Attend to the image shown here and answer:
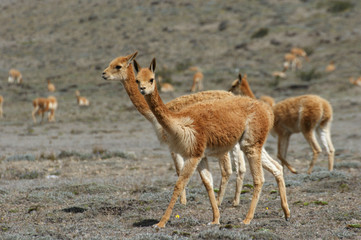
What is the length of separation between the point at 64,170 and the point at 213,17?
38230mm

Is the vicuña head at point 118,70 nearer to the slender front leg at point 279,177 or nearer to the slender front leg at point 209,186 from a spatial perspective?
the slender front leg at point 209,186

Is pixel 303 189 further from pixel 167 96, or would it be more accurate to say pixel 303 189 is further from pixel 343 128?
pixel 167 96

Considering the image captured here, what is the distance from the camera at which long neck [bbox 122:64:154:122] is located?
20.3ft

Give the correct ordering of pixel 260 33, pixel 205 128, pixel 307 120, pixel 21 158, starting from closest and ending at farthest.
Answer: pixel 205 128 < pixel 307 120 < pixel 21 158 < pixel 260 33

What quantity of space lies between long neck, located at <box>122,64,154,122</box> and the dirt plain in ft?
4.46

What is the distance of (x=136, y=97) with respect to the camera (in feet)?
20.9

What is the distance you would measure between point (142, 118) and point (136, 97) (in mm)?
17189

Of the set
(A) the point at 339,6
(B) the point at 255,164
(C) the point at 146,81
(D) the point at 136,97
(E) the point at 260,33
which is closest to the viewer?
(C) the point at 146,81

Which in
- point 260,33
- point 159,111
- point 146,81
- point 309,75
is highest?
point 146,81

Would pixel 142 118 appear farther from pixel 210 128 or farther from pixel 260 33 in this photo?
pixel 260 33

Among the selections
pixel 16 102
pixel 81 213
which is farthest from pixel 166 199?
pixel 16 102

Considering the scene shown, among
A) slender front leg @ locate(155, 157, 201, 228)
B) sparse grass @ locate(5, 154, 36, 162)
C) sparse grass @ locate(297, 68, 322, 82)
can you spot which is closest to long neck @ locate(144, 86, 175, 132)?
slender front leg @ locate(155, 157, 201, 228)

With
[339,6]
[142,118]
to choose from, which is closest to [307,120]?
[142,118]

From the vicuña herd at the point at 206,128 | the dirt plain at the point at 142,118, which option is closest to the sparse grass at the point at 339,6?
the dirt plain at the point at 142,118
